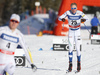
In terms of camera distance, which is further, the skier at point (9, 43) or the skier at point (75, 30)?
the skier at point (75, 30)

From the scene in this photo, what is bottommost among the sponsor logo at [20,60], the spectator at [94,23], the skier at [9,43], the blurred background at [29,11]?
the sponsor logo at [20,60]

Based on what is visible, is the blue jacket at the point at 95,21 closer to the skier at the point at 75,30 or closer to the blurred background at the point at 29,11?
the skier at the point at 75,30

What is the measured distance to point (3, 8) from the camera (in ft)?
216

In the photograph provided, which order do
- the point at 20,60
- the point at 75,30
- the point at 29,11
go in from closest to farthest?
the point at 75,30 < the point at 20,60 < the point at 29,11

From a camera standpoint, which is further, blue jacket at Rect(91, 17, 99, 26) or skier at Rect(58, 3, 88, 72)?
blue jacket at Rect(91, 17, 99, 26)

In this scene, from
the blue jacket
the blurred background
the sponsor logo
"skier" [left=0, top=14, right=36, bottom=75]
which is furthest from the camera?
the blurred background

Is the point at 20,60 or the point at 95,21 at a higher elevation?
the point at 95,21

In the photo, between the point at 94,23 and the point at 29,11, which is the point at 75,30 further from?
the point at 29,11

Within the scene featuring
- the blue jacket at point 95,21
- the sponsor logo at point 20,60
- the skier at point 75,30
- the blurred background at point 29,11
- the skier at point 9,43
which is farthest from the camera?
the blurred background at point 29,11

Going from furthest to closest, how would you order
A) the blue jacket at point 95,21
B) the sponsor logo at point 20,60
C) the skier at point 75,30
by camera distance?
the blue jacket at point 95,21, the sponsor logo at point 20,60, the skier at point 75,30

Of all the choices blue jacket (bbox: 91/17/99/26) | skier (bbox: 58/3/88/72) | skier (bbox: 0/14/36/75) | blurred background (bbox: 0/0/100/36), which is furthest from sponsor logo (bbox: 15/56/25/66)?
blurred background (bbox: 0/0/100/36)

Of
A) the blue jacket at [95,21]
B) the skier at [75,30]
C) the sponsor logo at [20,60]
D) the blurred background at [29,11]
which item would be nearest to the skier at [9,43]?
the skier at [75,30]

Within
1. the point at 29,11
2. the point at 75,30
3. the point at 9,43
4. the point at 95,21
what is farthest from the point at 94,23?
the point at 29,11

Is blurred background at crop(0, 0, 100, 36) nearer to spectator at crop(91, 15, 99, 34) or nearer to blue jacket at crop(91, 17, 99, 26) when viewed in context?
spectator at crop(91, 15, 99, 34)
